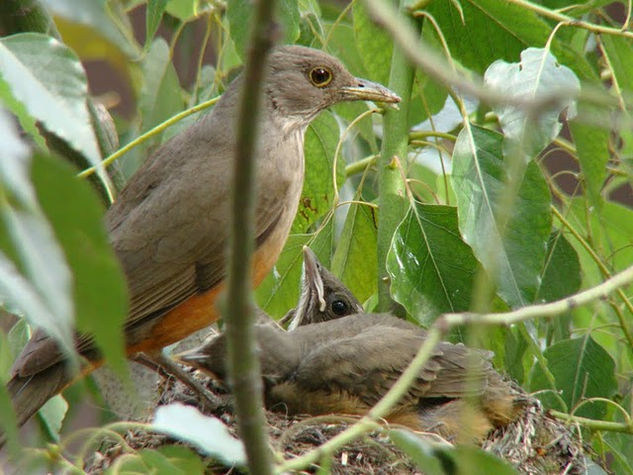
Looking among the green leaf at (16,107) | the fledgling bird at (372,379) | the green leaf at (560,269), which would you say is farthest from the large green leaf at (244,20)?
the green leaf at (16,107)

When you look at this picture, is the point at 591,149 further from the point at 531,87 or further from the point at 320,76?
the point at 320,76

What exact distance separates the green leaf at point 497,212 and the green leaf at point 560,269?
76 centimetres

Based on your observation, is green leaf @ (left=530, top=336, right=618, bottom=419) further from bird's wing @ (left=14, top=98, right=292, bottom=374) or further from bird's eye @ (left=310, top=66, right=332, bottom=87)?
bird's eye @ (left=310, top=66, right=332, bottom=87)

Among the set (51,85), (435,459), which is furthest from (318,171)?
(435,459)

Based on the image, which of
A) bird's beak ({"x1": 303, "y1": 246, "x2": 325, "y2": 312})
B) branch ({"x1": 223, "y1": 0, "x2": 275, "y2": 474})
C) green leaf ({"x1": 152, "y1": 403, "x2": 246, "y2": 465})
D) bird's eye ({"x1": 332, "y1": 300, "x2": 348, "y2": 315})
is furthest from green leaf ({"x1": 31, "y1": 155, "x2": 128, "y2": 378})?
bird's eye ({"x1": 332, "y1": 300, "x2": 348, "y2": 315})

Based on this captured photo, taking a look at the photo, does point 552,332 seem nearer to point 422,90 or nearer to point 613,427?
point 613,427

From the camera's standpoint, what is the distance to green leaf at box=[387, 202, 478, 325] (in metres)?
3.59

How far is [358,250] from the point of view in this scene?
4191 mm

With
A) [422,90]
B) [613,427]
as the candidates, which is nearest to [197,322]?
[422,90]

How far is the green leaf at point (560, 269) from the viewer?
4078 millimetres

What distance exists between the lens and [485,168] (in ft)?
11.2

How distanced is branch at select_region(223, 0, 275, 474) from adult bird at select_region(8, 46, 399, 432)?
7.74 feet

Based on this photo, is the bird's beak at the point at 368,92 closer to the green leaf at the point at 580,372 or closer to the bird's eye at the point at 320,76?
the bird's eye at the point at 320,76

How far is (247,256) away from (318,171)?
10.5 feet
